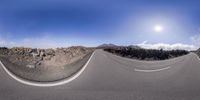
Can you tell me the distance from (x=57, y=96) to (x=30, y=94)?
88 centimetres

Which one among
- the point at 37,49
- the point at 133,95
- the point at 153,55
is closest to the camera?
the point at 133,95

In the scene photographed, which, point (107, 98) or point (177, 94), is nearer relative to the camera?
point (107, 98)

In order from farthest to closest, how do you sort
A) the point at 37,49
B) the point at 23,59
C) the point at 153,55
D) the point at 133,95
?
the point at 153,55 < the point at 37,49 < the point at 23,59 < the point at 133,95

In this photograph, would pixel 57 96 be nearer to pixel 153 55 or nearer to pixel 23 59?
pixel 23 59

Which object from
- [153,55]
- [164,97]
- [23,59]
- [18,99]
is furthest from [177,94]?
[153,55]

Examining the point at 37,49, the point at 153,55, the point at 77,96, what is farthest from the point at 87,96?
the point at 153,55

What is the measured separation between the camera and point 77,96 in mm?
8836

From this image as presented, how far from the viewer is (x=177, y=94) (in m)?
9.27

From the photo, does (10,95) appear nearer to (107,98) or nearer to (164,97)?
(107,98)

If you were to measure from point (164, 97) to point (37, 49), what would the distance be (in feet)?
73.9

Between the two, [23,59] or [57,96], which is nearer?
[57,96]

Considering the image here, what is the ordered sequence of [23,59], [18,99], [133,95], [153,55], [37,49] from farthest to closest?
[153,55], [37,49], [23,59], [133,95], [18,99]

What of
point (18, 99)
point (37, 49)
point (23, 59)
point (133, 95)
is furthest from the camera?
point (37, 49)

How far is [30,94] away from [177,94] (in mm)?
3929
